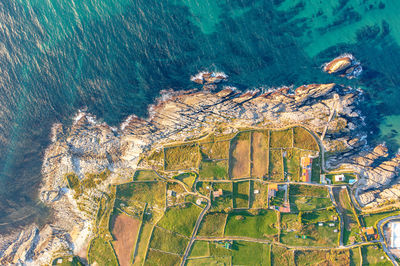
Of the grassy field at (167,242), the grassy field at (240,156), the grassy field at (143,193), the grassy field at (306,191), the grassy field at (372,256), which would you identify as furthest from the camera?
the grassy field at (143,193)

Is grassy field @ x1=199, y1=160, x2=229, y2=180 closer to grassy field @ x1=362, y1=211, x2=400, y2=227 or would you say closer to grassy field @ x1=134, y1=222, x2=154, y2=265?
grassy field @ x1=134, y1=222, x2=154, y2=265

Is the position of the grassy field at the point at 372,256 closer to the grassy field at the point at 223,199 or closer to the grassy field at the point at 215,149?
the grassy field at the point at 223,199

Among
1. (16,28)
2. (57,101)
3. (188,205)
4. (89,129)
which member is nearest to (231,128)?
(188,205)

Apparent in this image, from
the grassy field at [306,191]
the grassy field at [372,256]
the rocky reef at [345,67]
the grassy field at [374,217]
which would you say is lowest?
the grassy field at [372,256]

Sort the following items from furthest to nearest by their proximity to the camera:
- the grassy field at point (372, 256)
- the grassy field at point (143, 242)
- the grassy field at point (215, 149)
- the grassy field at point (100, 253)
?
the grassy field at point (100, 253) < the grassy field at point (143, 242) < the grassy field at point (215, 149) < the grassy field at point (372, 256)

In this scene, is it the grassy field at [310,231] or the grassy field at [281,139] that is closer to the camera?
the grassy field at [310,231]

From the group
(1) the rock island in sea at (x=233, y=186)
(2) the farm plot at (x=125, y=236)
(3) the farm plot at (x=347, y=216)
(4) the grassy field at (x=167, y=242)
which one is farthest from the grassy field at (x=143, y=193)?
(3) the farm plot at (x=347, y=216)

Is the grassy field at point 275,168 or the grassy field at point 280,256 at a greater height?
the grassy field at point 275,168

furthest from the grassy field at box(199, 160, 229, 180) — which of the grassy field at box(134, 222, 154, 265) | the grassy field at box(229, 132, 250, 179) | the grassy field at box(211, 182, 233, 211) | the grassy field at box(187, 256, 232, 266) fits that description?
the grassy field at box(187, 256, 232, 266)
